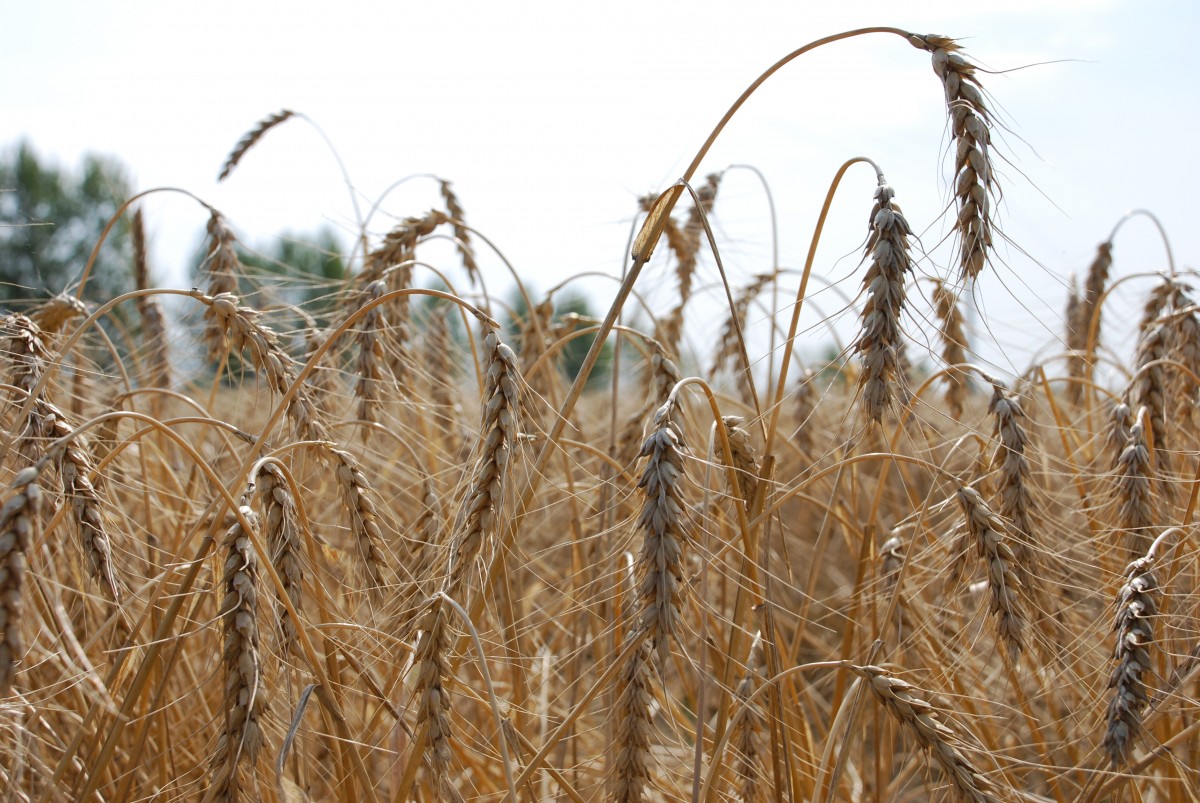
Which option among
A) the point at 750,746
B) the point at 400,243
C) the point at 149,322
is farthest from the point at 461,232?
the point at 750,746

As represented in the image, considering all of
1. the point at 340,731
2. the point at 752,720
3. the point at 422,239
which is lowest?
the point at 752,720

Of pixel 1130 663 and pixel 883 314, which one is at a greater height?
pixel 883 314

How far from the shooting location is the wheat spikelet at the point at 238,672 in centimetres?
113

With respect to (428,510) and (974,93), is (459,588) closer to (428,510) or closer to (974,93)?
(428,510)

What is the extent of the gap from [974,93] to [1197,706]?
3.74 feet

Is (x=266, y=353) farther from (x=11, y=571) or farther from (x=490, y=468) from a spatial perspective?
(x=11, y=571)

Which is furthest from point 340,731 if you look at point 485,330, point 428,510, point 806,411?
point 806,411

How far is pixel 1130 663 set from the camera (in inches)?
53.6

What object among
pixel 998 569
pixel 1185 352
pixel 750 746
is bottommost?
pixel 750 746

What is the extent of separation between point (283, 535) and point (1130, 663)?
1.31 metres

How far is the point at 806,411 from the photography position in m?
2.97

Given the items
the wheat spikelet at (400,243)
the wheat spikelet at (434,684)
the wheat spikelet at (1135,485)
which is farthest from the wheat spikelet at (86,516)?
the wheat spikelet at (1135,485)

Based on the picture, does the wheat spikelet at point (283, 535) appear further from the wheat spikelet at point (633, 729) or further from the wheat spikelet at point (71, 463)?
the wheat spikelet at point (633, 729)

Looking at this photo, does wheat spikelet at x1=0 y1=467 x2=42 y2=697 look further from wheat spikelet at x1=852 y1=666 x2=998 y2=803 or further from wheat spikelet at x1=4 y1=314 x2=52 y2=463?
wheat spikelet at x1=852 y1=666 x2=998 y2=803
